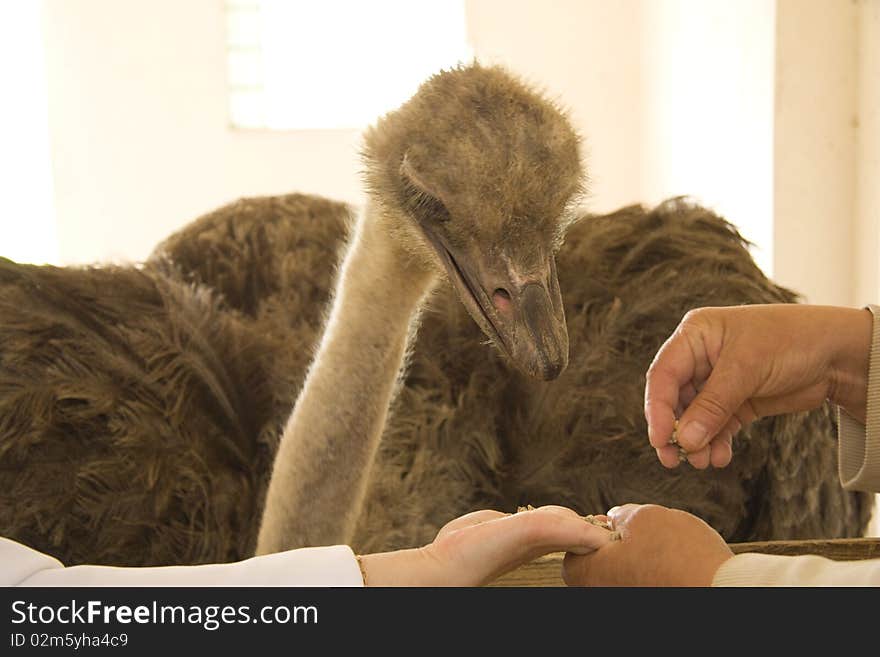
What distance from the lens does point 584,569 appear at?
72cm

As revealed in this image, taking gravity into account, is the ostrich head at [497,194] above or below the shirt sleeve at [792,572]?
above

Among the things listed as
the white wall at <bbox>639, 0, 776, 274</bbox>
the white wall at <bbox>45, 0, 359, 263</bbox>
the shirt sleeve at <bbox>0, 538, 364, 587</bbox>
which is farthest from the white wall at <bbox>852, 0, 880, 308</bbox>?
the white wall at <bbox>45, 0, 359, 263</bbox>

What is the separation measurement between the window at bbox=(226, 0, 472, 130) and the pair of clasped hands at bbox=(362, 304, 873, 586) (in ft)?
10.8

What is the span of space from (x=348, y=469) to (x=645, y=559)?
459 mm

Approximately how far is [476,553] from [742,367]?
29 cm

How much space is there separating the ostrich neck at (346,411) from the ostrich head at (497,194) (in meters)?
0.13

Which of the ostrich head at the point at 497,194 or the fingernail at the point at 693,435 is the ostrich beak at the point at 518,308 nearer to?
the ostrich head at the point at 497,194

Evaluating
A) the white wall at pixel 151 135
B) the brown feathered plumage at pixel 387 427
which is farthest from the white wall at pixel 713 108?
the white wall at pixel 151 135

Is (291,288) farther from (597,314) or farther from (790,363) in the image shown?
(790,363)

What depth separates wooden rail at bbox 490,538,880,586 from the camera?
0.75 m

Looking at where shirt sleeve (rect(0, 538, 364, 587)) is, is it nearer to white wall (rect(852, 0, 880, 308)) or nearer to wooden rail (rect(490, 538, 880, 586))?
wooden rail (rect(490, 538, 880, 586))

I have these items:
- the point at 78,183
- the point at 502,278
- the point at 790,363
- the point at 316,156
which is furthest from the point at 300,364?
the point at 78,183

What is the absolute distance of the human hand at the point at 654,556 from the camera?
2.26 ft

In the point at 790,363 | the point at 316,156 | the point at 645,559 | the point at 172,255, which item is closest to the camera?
the point at 645,559
